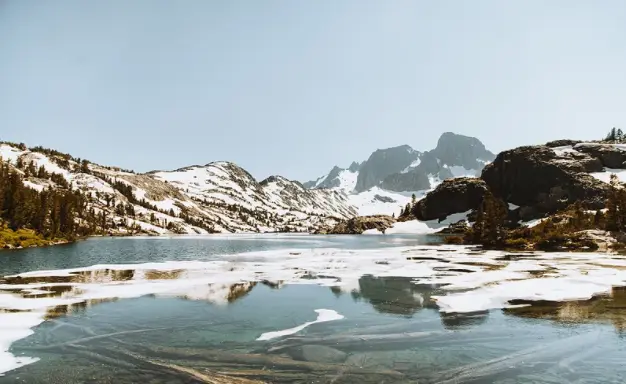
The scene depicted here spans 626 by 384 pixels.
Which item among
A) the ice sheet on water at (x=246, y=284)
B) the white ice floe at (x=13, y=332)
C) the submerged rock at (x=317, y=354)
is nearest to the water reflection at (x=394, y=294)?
the ice sheet on water at (x=246, y=284)

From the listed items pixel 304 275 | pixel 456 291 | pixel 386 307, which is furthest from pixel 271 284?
pixel 456 291

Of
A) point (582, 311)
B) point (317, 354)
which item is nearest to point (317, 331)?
point (317, 354)

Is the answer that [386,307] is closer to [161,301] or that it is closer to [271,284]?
[271,284]

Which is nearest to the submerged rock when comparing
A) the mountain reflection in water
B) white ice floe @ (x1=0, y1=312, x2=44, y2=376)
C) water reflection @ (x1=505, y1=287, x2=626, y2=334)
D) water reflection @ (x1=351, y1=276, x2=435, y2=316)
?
the mountain reflection in water

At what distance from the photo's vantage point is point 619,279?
35875 millimetres

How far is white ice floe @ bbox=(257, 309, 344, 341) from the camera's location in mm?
19156

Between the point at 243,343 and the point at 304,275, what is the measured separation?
84.1 feet

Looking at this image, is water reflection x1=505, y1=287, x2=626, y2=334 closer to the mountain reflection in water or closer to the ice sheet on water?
the mountain reflection in water

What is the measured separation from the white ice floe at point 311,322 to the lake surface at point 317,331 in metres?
0.06

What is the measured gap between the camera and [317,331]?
20094 millimetres

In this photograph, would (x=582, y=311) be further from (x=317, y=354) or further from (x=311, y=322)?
(x=317, y=354)

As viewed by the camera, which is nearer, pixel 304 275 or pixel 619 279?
pixel 619 279

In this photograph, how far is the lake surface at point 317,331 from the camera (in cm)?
1427

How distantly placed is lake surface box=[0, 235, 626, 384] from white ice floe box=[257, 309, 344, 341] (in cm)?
6
